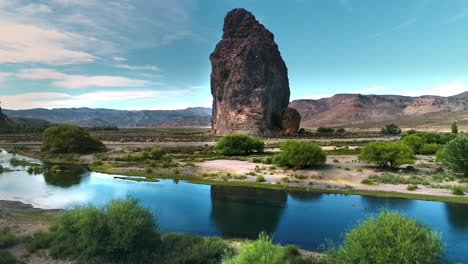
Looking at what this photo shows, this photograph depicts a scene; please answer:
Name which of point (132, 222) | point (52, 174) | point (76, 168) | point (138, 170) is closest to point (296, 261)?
point (132, 222)

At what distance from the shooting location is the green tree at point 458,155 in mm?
31266

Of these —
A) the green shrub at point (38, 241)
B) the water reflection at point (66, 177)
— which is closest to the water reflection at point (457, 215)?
the green shrub at point (38, 241)

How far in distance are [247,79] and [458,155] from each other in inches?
3487

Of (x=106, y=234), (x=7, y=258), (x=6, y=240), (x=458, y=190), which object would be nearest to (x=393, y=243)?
(x=106, y=234)

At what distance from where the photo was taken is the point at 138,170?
132ft

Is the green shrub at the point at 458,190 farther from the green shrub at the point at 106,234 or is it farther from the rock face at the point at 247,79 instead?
the rock face at the point at 247,79

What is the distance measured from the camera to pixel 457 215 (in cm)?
2097

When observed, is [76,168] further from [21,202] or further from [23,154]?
[23,154]

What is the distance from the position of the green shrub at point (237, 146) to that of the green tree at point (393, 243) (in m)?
43.0

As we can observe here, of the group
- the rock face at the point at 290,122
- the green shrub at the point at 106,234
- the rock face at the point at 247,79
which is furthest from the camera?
the rock face at the point at 290,122

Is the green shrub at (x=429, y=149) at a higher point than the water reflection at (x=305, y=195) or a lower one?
higher

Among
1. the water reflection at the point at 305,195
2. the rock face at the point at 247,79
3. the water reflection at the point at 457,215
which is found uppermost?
the rock face at the point at 247,79

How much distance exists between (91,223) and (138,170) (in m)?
28.0

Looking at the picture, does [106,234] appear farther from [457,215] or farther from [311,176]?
[311,176]
